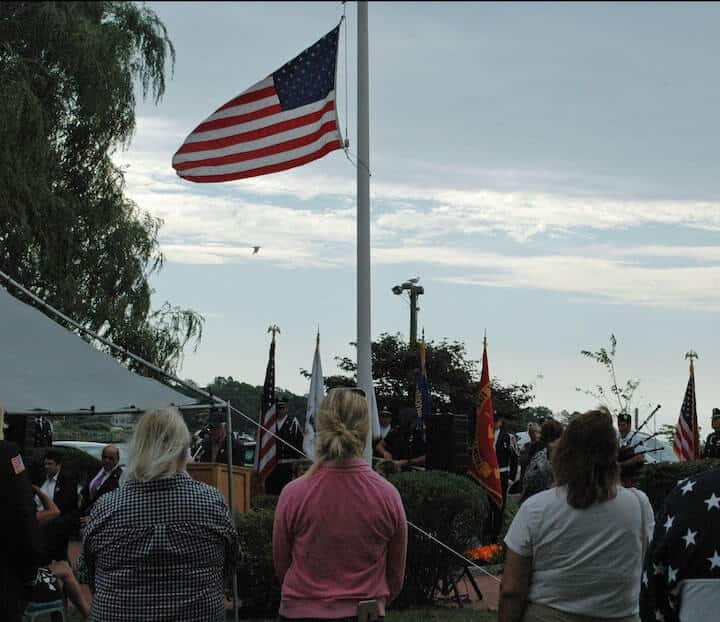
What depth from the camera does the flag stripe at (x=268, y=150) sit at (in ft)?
36.8

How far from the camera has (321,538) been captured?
480cm

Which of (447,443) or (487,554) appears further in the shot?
(447,443)

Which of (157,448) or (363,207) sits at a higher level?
(363,207)

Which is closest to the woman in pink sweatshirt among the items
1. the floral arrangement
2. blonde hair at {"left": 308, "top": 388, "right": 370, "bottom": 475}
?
blonde hair at {"left": 308, "top": 388, "right": 370, "bottom": 475}

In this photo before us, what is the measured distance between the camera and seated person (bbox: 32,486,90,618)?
28.9 feet

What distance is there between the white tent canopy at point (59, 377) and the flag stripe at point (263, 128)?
2.59 meters

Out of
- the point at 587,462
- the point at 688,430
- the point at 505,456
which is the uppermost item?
the point at 587,462

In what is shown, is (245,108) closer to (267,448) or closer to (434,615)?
(434,615)

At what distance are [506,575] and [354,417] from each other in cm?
89

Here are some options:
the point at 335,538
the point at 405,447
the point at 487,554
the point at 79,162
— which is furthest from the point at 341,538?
the point at 79,162

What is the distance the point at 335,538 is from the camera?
4797mm

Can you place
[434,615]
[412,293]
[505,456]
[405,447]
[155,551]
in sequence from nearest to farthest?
[155,551], [434,615], [405,447], [505,456], [412,293]

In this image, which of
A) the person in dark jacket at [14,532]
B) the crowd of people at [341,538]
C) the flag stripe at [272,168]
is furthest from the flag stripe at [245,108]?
the crowd of people at [341,538]

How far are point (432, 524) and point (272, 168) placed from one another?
378 cm
